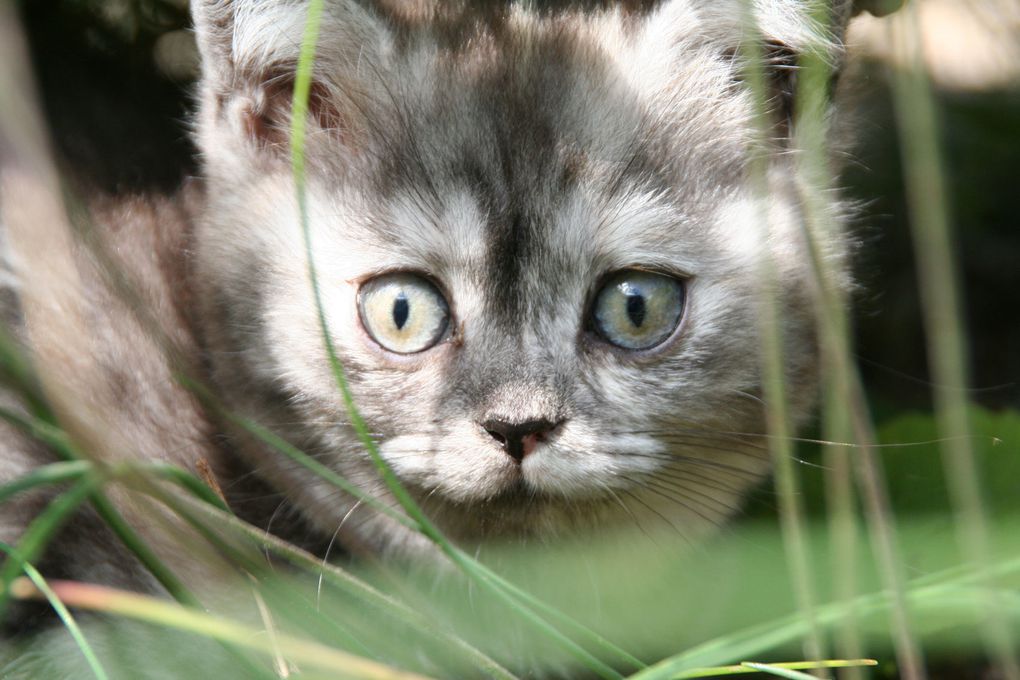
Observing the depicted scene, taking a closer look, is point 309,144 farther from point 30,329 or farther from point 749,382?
point 749,382

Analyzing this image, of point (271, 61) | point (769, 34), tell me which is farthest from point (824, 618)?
point (271, 61)

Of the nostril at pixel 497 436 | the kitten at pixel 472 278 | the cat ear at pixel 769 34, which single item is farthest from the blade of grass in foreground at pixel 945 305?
the nostril at pixel 497 436

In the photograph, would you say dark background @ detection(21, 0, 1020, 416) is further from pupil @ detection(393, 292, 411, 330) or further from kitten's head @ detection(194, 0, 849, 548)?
pupil @ detection(393, 292, 411, 330)

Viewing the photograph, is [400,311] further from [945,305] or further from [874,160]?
[874,160]

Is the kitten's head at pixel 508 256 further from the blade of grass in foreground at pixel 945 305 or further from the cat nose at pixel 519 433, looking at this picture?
the blade of grass in foreground at pixel 945 305

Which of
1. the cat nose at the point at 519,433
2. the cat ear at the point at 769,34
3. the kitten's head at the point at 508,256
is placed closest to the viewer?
the cat nose at the point at 519,433

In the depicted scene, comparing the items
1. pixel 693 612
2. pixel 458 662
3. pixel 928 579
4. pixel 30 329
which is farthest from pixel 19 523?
pixel 928 579
